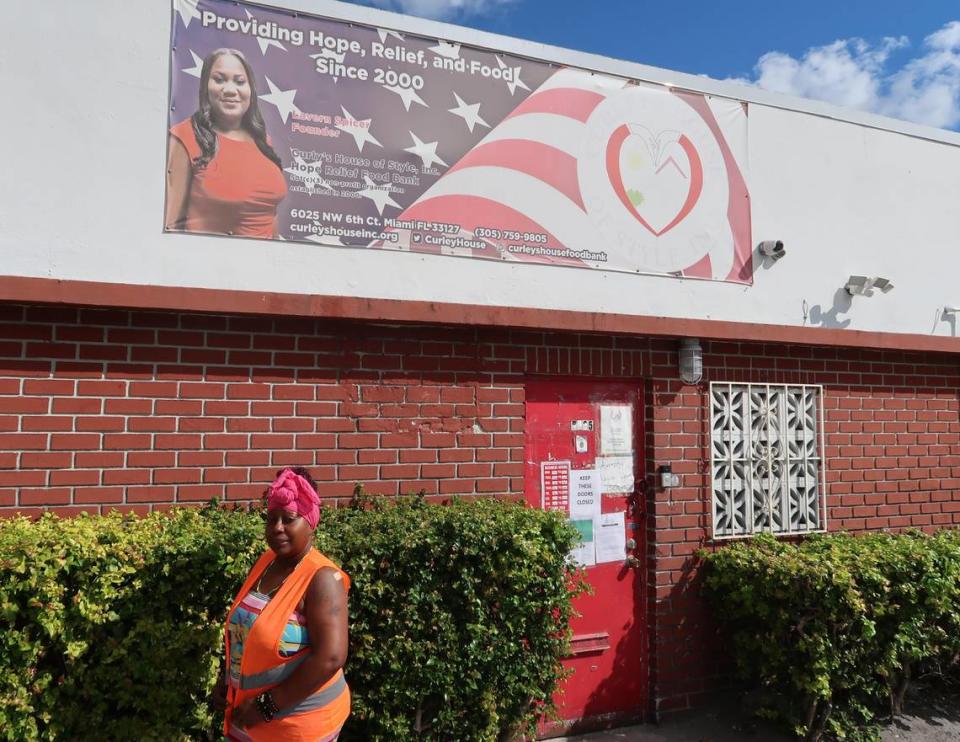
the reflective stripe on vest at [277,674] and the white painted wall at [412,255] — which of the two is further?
the white painted wall at [412,255]

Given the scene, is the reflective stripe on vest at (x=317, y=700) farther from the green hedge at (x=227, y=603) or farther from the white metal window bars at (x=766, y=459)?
the white metal window bars at (x=766, y=459)

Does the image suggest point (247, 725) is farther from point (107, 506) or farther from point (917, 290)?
point (917, 290)

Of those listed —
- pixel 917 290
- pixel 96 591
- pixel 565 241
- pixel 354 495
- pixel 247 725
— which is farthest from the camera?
pixel 917 290

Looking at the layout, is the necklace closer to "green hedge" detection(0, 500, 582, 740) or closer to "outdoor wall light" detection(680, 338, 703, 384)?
"green hedge" detection(0, 500, 582, 740)

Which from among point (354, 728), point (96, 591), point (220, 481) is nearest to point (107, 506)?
point (220, 481)

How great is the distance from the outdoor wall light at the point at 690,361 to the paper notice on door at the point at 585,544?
4.08 feet

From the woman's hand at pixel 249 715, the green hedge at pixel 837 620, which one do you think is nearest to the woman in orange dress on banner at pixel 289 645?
the woman's hand at pixel 249 715

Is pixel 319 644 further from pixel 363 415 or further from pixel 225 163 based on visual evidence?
pixel 225 163

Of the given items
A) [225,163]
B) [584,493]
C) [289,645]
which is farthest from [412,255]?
[289,645]

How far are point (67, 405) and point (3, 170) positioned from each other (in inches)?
50.0

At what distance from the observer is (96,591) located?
3.13 meters

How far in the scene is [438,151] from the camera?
473 centimetres

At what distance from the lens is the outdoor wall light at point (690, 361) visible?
5273 millimetres

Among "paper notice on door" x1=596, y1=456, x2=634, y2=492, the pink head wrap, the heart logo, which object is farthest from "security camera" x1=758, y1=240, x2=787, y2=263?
the pink head wrap
